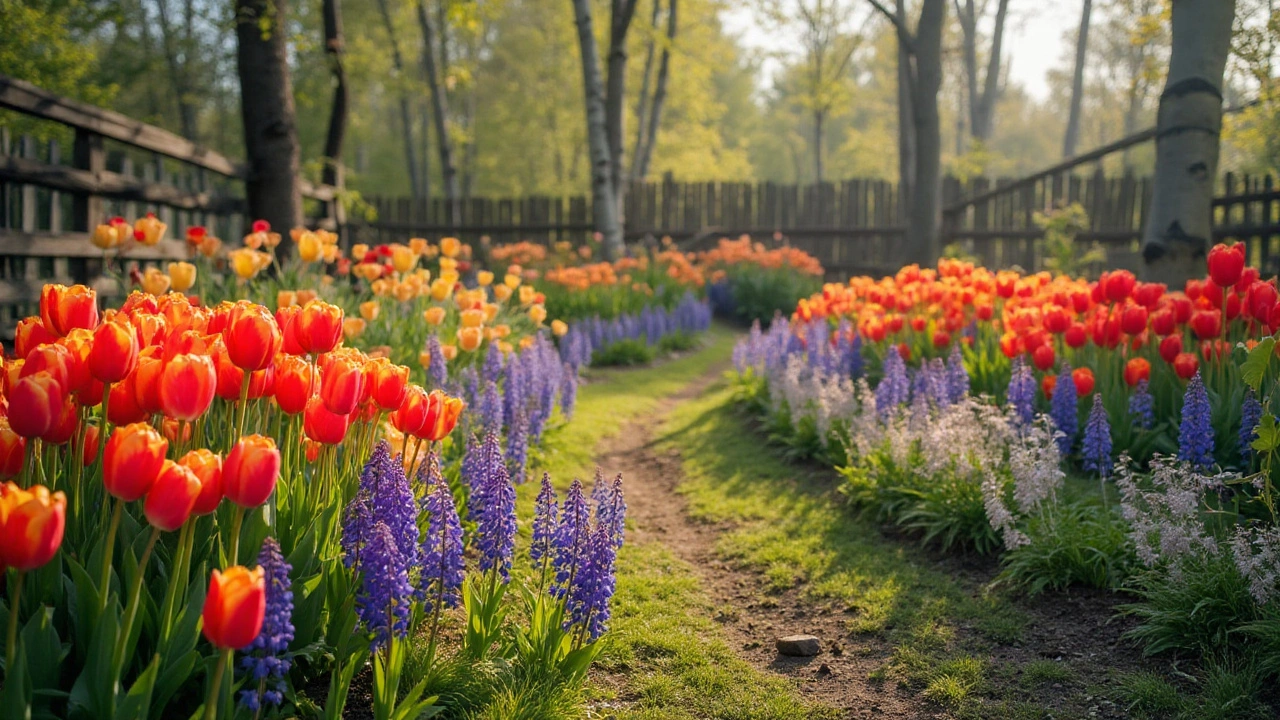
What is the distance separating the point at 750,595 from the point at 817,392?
2.47 meters

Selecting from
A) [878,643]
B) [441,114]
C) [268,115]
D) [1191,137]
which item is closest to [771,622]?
[878,643]

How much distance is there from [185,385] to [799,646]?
2380 mm

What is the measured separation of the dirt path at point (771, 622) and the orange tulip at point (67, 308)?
2442 mm

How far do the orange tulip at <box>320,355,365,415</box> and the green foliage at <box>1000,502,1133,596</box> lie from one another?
109 inches

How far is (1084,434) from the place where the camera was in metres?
4.76

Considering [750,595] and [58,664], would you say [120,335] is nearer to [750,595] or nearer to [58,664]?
[58,664]

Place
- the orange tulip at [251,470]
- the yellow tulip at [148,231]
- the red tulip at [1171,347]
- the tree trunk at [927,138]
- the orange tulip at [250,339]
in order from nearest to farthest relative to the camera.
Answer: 1. the orange tulip at [251,470]
2. the orange tulip at [250,339]
3. the red tulip at [1171,347]
4. the yellow tulip at [148,231]
5. the tree trunk at [927,138]

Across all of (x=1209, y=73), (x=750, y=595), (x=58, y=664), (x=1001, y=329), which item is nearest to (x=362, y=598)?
(x=58, y=664)

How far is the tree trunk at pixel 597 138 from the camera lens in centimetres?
1426

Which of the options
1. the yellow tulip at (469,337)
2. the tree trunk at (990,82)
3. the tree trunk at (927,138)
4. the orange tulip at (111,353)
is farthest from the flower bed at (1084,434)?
the tree trunk at (990,82)

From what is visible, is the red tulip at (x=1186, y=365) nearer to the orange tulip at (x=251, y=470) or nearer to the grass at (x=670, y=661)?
the grass at (x=670, y=661)

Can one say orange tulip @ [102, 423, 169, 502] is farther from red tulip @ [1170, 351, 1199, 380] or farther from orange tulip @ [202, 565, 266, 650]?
red tulip @ [1170, 351, 1199, 380]

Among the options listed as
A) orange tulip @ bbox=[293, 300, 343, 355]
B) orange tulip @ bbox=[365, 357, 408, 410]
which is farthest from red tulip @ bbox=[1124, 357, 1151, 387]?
orange tulip @ bbox=[293, 300, 343, 355]

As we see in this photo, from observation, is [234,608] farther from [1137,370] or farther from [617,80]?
[617,80]
